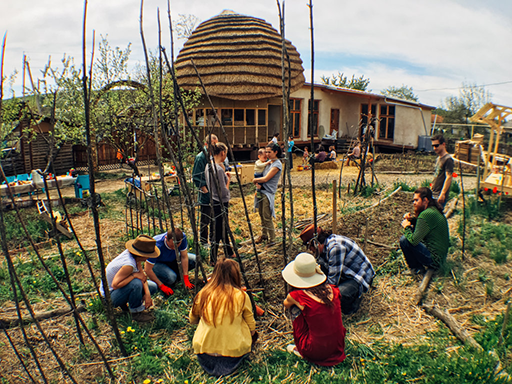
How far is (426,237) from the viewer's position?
13.1 ft

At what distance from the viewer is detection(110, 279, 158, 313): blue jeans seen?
10.7 feet

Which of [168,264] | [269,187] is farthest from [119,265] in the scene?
[269,187]

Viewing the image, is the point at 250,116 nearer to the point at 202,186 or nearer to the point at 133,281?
the point at 202,186

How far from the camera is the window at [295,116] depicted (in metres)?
17.6

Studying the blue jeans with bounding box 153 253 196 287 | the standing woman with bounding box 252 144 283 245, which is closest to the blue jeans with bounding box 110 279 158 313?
the blue jeans with bounding box 153 253 196 287

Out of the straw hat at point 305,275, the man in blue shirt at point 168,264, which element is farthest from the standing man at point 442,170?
the man in blue shirt at point 168,264

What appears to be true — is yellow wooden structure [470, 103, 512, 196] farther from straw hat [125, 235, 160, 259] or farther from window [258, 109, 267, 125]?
window [258, 109, 267, 125]

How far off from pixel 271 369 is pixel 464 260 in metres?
2.90

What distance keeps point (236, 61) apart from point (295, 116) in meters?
4.96

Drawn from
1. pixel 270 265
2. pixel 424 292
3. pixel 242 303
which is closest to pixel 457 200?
pixel 424 292

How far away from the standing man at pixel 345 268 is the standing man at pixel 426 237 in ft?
2.61

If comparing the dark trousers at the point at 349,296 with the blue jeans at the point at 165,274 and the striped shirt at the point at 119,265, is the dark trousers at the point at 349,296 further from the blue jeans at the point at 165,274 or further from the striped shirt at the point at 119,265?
the striped shirt at the point at 119,265

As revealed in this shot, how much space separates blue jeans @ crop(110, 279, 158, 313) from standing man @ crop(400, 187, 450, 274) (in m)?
2.84

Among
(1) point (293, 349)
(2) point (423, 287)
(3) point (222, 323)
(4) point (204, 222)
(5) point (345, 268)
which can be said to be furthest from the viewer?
(4) point (204, 222)
